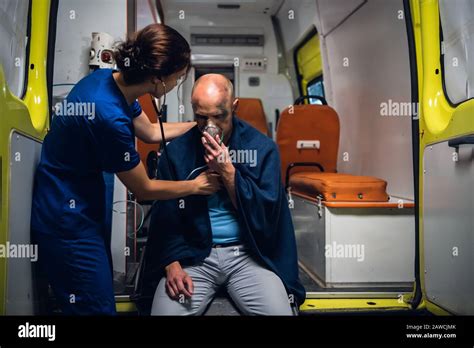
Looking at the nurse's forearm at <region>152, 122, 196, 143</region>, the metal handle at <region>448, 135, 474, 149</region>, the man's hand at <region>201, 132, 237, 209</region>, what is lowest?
the man's hand at <region>201, 132, 237, 209</region>

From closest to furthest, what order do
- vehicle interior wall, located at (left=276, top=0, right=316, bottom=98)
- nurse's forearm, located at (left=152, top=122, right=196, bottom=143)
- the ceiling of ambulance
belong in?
nurse's forearm, located at (left=152, top=122, right=196, bottom=143)
vehicle interior wall, located at (left=276, top=0, right=316, bottom=98)
the ceiling of ambulance

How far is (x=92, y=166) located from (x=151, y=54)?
0.54 metres

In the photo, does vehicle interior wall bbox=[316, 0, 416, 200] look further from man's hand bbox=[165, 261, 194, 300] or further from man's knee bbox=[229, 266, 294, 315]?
man's hand bbox=[165, 261, 194, 300]

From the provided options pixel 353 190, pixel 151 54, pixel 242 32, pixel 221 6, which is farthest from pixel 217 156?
pixel 242 32

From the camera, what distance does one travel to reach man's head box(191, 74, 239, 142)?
1.71m

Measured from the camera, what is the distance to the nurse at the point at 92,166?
1.45 metres

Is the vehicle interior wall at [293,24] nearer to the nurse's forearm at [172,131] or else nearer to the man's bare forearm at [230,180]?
the nurse's forearm at [172,131]

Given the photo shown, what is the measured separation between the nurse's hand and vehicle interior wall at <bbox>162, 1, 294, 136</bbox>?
4.18m

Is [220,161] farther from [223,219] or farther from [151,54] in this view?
[151,54]

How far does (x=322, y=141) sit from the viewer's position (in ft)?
12.1

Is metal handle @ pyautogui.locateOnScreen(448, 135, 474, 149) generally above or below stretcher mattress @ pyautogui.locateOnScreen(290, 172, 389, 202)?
above

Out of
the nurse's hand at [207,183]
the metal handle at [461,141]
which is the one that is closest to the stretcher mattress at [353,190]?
the metal handle at [461,141]

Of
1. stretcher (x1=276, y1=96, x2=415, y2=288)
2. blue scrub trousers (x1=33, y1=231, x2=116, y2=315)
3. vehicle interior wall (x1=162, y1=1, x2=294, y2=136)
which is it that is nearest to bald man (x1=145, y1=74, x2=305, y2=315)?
blue scrub trousers (x1=33, y1=231, x2=116, y2=315)

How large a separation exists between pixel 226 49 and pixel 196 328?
5608 millimetres
